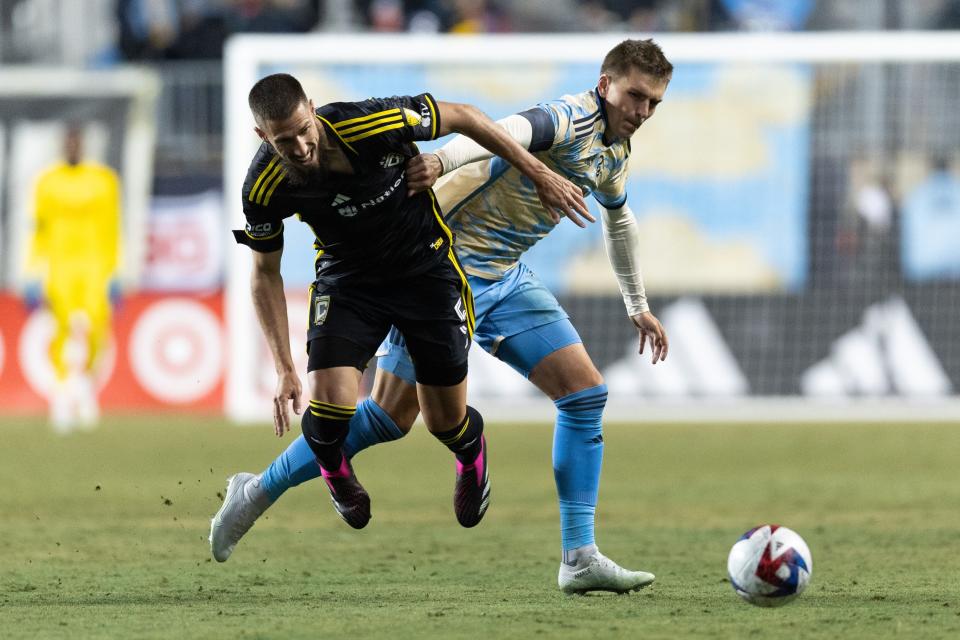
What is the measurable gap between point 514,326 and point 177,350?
10.1m

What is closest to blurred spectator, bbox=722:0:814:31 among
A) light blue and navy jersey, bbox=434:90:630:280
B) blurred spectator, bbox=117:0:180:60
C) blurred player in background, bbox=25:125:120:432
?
blurred spectator, bbox=117:0:180:60

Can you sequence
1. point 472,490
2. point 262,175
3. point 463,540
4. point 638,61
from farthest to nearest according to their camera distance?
point 463,540 → point 472,490 → point 638,61 → point 262,175

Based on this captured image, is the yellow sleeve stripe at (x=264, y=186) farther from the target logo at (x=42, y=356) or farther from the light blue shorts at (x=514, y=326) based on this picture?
the target logo at (x=42, y=356)

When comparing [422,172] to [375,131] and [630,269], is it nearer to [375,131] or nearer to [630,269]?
[375,131]

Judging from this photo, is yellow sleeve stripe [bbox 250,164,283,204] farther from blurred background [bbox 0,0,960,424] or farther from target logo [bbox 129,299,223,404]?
target logo [bbox 129,299,223,404]

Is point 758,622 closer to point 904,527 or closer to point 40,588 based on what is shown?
point 40,588

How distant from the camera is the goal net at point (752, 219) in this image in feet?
51.7

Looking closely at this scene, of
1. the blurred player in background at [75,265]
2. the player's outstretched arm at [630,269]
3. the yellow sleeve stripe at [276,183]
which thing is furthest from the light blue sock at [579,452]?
the blurred player in background at [75,265]

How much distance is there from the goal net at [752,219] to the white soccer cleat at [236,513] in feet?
27.5

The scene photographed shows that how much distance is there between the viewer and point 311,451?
22.6 feet

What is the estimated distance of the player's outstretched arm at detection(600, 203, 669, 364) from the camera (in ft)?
23.9

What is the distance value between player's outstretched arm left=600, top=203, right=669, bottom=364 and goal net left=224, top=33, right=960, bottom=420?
8265 millimetres

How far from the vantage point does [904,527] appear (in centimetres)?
908

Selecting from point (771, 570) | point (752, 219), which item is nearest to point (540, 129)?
point (771, 570)
